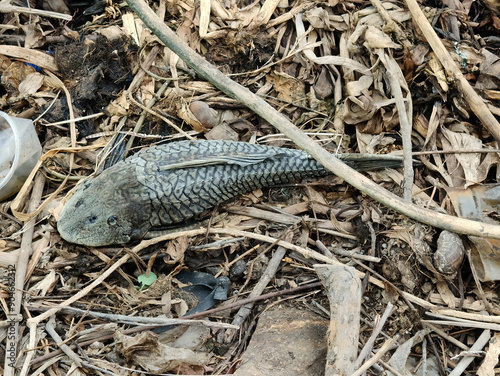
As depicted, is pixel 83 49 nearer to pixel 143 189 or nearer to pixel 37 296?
pixel 143 189

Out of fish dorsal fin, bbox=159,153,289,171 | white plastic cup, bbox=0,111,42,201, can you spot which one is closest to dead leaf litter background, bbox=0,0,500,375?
white plastic cup, bbox=0,111,42,201

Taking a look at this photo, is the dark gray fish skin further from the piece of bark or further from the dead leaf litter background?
the piece of bark

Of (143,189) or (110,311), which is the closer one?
(110,311)

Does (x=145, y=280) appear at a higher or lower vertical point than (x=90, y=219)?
lower

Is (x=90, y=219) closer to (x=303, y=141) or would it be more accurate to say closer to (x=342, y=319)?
(x=303, y=141)

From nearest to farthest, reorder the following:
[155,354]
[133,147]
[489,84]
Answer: [155,354] < [489,84] < [133,147]

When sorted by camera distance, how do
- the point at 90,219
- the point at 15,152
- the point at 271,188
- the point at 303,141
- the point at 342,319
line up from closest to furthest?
the point at 342,319
the point at 303,141
the point at 90,219
the point at 15,152
the point at 271,188

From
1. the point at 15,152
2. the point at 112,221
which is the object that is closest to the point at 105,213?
the point at 112,221

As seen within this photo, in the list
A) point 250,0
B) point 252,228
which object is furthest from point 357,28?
point 252,228
